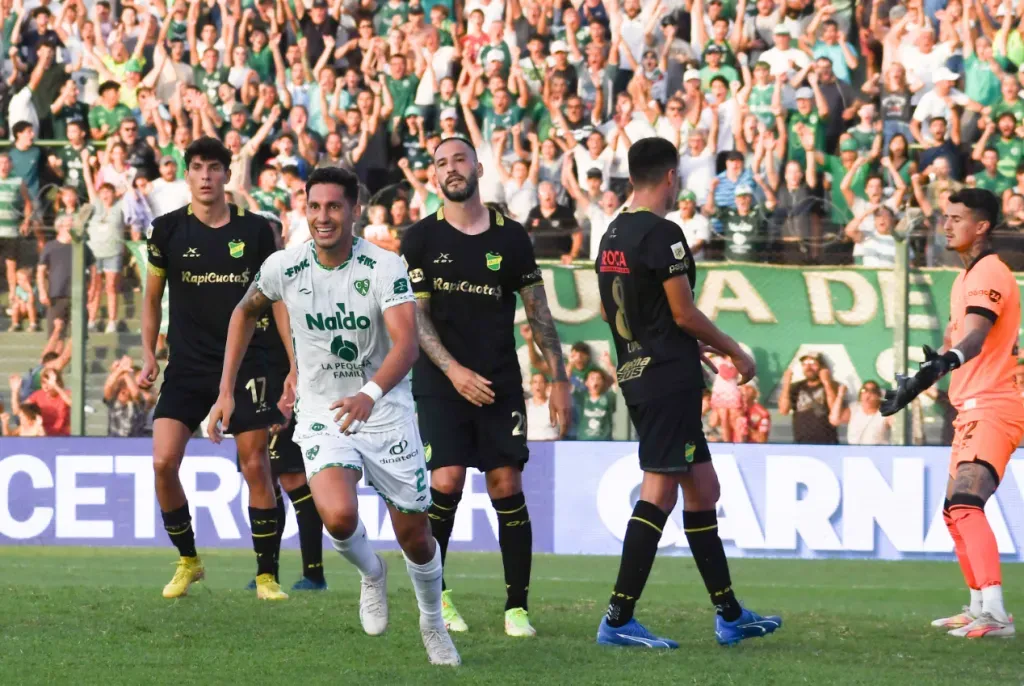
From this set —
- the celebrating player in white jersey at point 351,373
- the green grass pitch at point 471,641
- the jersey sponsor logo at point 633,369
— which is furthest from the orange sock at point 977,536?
the celebrating player in white jersey at point 351,373

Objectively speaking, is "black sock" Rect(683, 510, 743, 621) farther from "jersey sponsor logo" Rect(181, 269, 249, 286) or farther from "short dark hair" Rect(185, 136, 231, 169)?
"short dark hair" Rect(185, 136, 231, 169)

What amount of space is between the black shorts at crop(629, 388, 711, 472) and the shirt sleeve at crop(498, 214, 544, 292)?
903 millimetres

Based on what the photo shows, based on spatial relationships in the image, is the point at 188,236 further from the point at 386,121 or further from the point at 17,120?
the point at 17,120

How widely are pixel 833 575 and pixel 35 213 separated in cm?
785

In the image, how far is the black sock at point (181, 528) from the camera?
804 centimetres

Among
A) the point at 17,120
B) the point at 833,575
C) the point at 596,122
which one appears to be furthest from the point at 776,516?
the point at 17,120

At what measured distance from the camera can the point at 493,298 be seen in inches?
279

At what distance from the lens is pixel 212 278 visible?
800 cm

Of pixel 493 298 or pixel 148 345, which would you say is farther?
pixel 148 345

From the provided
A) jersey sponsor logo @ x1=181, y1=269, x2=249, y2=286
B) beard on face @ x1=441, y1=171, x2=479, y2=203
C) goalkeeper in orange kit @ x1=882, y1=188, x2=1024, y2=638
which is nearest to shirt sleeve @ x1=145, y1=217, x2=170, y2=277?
jersey sponsor logo @ x1=181, y1=269, x2=249, y2=286

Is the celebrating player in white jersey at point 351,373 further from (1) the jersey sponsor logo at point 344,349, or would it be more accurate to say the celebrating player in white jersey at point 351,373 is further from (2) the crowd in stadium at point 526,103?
(2) the crowd in stadium at point 526,103

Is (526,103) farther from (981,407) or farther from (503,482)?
(503,482)

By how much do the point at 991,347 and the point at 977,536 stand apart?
0.94 metres

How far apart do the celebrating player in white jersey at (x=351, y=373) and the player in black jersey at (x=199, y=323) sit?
1.88 metres
